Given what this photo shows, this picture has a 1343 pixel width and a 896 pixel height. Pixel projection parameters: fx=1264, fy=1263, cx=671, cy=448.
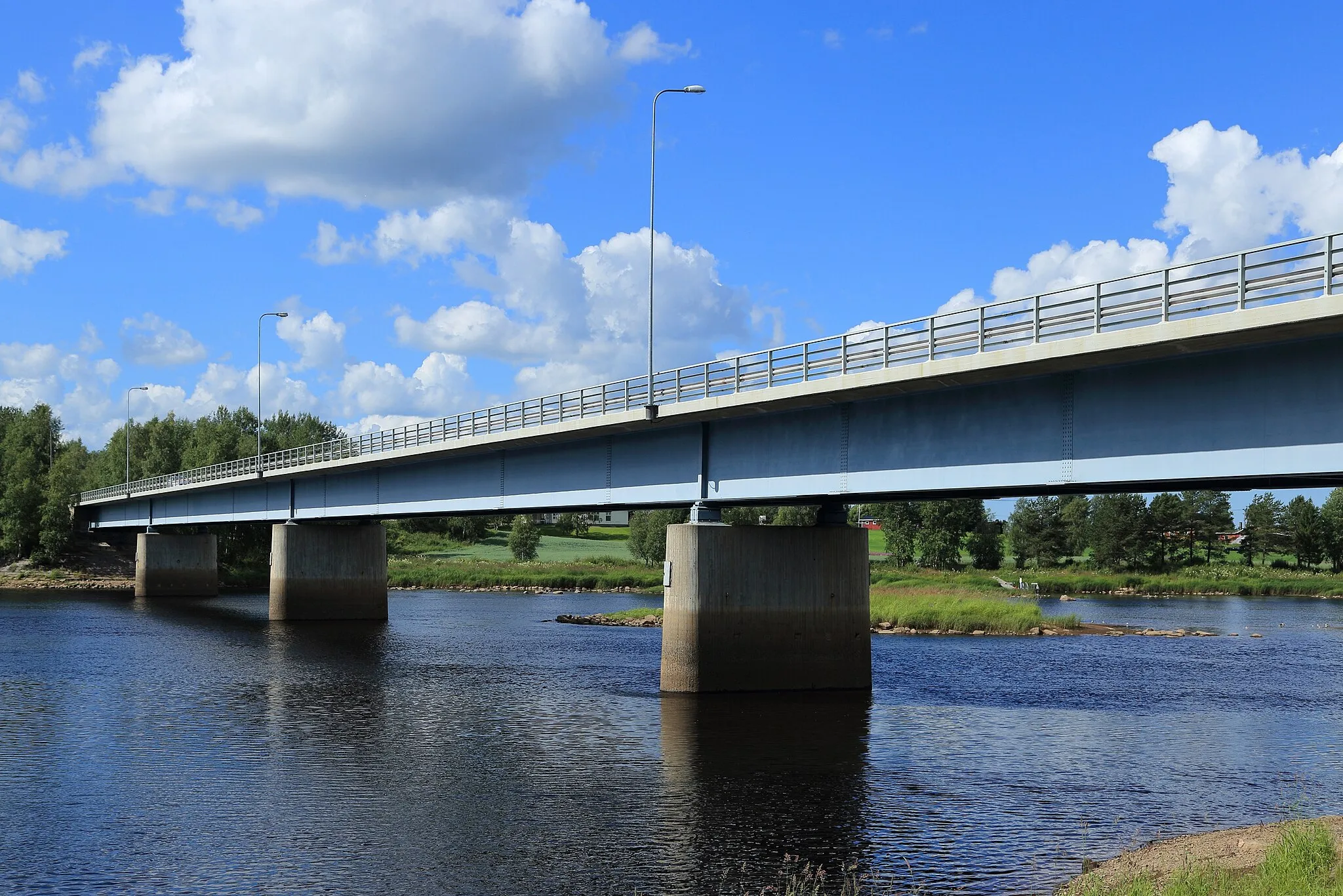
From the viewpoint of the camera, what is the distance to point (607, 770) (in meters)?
30.5

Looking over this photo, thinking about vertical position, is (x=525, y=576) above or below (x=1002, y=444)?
below

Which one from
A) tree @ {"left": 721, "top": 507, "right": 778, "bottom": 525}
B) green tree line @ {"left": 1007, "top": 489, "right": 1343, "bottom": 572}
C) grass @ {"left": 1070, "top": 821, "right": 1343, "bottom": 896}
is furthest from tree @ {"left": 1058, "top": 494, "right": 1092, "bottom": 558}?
grass @ {"left": 1070, "top": 821, "right": 1343, "bottom": 896}

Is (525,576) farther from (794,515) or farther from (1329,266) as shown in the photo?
(1329,266)

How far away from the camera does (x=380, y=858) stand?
74.3 feet

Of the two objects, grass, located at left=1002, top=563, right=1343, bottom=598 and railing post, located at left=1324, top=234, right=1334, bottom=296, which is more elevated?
railing post, located at left=1324, top=234, right=1334, bottom=296

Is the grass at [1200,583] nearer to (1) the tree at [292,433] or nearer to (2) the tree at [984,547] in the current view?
(2) the tree at [984,547]

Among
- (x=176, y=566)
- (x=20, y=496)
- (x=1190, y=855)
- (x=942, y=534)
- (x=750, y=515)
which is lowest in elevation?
(x=1190, y=855)

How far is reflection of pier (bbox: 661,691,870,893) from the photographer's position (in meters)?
22.9

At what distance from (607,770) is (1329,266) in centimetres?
1910

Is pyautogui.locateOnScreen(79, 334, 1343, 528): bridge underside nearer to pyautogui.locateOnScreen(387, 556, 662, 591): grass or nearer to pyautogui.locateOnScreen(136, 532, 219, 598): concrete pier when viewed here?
pyautogui.locateOnScreen(136, 532, 219, 598): concrete pier

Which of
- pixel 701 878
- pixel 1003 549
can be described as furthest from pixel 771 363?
pixel 1003 549

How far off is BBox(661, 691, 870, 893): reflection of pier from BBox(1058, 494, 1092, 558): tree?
127394 millimetres

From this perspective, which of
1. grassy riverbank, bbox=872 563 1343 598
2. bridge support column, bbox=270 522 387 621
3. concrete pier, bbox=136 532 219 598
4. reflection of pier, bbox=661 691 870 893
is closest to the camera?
reflection of pier, bbox=661 691 870 893

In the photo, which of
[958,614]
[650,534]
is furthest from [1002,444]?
[650,534]
